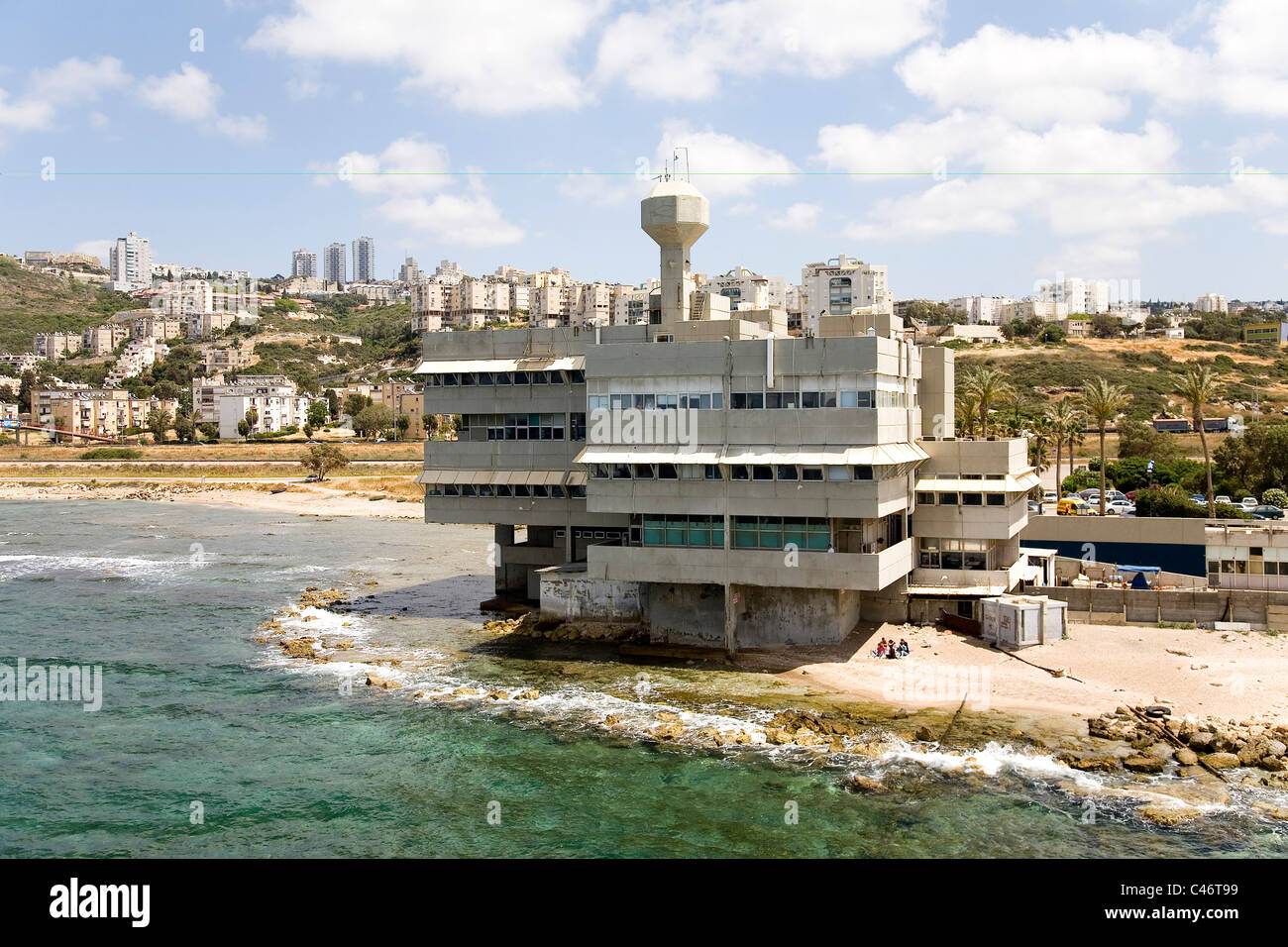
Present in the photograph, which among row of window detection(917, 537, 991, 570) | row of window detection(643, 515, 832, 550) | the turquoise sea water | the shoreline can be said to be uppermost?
row of window detection(643, 515, 832, 550)

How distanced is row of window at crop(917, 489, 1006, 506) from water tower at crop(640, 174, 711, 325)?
15.0 meters

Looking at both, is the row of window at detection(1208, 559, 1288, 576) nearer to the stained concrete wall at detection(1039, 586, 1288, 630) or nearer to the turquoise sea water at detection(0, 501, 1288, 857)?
the stained concrete wall at detection(1039, 586, 1288, 630)

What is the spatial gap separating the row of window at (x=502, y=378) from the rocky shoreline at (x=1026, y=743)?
17.7m

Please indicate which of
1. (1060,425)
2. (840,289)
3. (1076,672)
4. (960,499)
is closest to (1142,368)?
(840,289)

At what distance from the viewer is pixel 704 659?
156 ft

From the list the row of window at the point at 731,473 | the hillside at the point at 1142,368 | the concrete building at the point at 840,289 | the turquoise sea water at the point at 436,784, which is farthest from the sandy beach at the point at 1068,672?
the concrete building at the point at 840,289

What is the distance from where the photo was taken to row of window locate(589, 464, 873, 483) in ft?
145

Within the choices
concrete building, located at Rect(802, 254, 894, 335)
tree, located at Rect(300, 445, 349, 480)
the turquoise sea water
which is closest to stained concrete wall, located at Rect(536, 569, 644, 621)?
the turquoise sea water

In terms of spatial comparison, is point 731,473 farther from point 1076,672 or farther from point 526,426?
point 1076,672

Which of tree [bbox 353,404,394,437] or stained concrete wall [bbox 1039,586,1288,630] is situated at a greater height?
tree [bbox 353,404,394,437]

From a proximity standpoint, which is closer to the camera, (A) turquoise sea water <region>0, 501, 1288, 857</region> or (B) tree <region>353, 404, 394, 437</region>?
(A) turquoise sea water <region>0, 501, 1288, 857</region>

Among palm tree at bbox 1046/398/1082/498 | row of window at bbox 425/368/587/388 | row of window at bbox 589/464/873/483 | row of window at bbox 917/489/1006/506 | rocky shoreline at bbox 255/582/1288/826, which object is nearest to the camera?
rocky shoreline at bbox 255/582/1288/826

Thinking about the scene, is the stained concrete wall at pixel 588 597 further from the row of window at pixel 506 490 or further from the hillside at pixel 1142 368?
the hillside at pixel 1142 368
